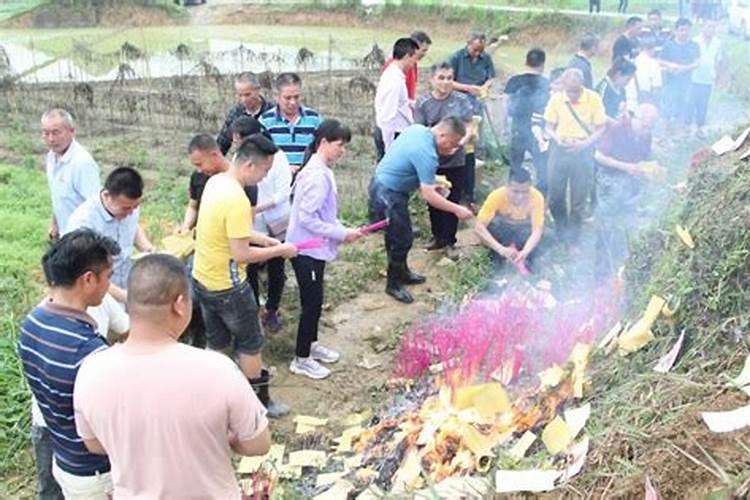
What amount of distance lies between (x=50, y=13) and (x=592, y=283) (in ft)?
82.8

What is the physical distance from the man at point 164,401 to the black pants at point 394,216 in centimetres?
416

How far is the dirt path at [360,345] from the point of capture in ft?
18.5

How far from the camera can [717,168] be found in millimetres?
5484

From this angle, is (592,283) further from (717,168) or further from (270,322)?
(270,322)

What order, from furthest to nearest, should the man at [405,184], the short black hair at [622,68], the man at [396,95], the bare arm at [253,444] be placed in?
the short black hair at [622,68] → the man at [396,95] → the man at [405,184] → the bare arm at [253,444]

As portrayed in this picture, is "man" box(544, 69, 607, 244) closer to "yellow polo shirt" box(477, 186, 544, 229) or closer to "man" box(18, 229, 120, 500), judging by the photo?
"yellow polo shirt" box(477, 186, 544, 229)

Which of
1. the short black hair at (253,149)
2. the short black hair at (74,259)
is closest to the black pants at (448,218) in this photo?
the short black hair at (253,149)

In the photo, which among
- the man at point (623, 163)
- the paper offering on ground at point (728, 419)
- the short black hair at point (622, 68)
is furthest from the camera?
the short black hair at point (622, 68)

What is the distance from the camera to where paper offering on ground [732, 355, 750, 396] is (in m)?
3.19

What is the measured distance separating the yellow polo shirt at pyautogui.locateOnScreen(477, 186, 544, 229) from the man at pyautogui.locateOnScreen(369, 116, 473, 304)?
192mm

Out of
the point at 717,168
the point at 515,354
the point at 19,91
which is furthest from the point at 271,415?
the point at 19,91

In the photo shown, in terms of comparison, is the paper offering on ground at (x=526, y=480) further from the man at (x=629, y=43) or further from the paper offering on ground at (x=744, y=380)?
the man at (x=629, y=43)

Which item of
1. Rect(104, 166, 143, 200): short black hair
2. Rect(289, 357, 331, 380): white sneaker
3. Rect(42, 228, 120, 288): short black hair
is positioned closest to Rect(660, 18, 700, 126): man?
Rect(289, 357, 331, 380): white sneaker

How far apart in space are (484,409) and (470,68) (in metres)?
5.79
